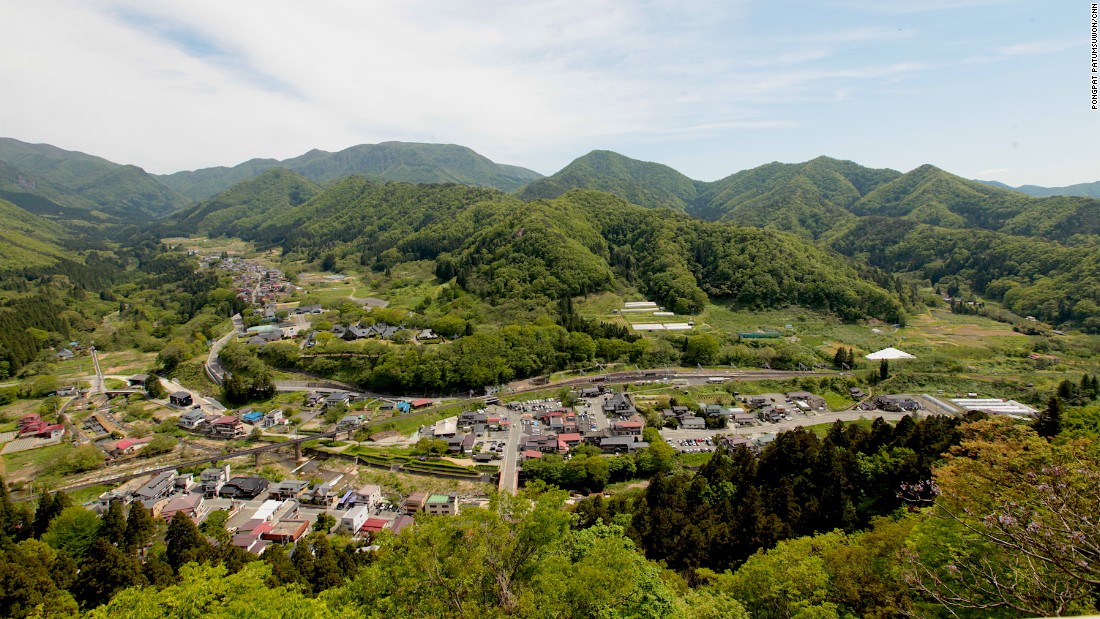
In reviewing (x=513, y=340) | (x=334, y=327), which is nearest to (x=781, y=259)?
(x=513, y=340)

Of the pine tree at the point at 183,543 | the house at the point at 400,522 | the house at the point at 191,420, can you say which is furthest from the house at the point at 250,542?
the house at the point at 191,420

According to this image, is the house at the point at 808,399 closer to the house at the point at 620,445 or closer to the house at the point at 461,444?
the house at the point at 620,445

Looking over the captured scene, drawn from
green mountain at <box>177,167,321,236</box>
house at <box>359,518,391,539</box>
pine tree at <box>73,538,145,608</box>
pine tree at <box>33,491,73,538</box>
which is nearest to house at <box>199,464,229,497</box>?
pine tree at <box>33,491,73,538</box>

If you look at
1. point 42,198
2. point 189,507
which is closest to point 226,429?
point 189,507

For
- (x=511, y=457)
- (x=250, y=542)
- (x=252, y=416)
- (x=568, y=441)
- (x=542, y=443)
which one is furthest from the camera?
(x=252, y=416)

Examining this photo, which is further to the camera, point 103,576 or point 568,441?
point 568,441

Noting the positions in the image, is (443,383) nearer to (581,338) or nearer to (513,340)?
(513,340)

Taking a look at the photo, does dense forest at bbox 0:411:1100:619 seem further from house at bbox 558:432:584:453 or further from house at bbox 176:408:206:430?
house at bbox 176:408:206:430

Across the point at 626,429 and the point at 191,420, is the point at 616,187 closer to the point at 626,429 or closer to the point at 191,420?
the point at 626,429
